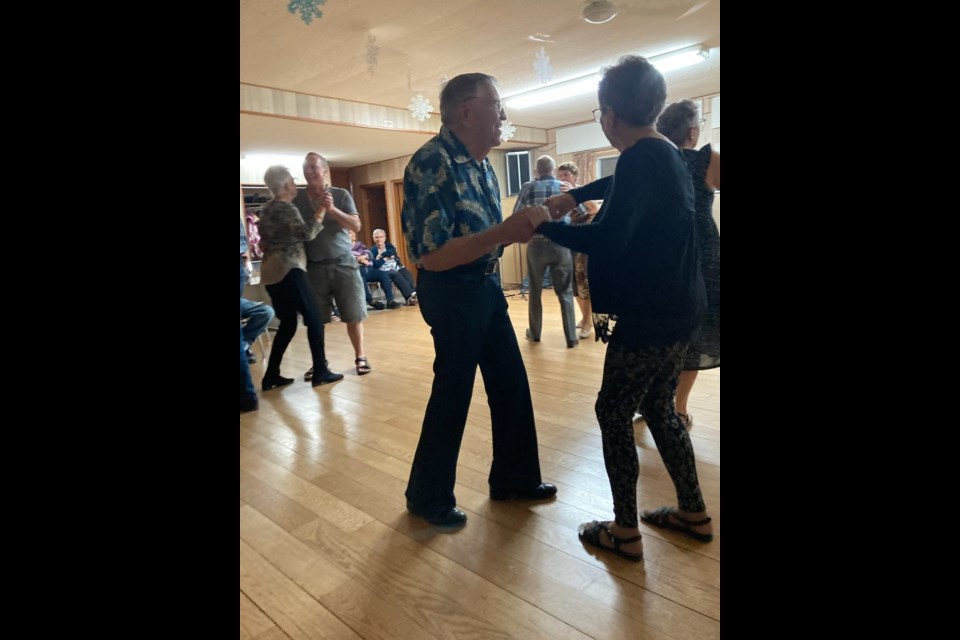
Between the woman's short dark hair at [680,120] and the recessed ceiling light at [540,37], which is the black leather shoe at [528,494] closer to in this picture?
the woman's short dark hair at [680,120]

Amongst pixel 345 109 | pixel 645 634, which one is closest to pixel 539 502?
pixel 645 634

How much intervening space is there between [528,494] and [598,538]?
1.24 ft

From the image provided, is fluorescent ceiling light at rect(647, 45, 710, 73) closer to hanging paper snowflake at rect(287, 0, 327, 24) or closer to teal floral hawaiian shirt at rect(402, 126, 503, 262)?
hanging paper snowflake at rect(287, 0, 327, 24)

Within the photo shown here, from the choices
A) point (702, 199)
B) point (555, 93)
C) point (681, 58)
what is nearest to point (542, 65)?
point (681, 58)

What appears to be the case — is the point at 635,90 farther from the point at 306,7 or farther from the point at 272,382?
the point at 272,382

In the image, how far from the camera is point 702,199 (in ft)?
6.80

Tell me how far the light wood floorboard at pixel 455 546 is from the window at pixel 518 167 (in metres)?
7.05

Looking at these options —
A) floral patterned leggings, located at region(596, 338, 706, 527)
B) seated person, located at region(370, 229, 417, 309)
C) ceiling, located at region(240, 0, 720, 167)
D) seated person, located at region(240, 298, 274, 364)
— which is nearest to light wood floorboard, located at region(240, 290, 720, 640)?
floral patterned leggings, located at region(596, 338, 706, 527)

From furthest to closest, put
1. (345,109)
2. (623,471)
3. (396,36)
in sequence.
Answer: (345,109), (396,36), (623,471)

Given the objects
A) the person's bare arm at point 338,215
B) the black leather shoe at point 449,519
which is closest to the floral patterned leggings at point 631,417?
the black leather shoe at point 449,519

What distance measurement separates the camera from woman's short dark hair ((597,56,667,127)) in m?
1.40
